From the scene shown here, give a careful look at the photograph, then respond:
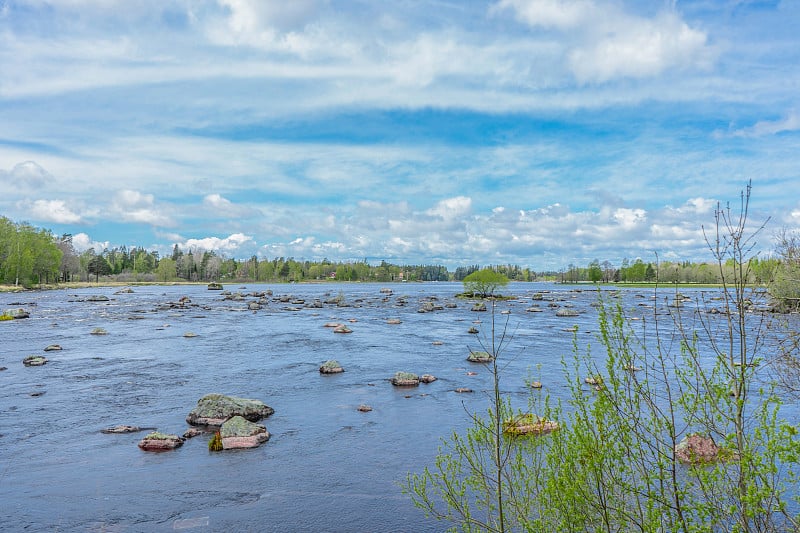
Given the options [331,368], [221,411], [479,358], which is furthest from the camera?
[479,358]

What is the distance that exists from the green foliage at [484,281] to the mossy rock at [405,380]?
55.7 m

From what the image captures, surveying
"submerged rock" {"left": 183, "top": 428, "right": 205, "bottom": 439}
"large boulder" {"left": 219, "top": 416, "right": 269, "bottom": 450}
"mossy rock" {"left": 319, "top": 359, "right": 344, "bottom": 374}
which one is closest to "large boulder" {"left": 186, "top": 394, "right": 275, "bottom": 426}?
"submerged rock" {"left": 183, "top": 428, "right": 205, "bottom": 439}

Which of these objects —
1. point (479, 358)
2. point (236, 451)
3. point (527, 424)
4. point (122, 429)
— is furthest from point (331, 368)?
point (527, 424)

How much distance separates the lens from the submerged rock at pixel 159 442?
48.4 ft

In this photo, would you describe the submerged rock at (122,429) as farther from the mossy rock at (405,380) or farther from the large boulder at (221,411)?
the mossy rock at (405,380)

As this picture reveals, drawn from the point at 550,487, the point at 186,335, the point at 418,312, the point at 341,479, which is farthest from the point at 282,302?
the point at 550,487

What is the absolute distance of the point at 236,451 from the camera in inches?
583

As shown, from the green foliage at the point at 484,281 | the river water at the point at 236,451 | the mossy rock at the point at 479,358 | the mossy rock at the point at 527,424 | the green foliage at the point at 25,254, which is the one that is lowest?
the river water at the point at 236,451

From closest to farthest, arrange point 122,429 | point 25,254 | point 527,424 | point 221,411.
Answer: point 527,424 < point 122,429 < point 221,411 < point 25,254

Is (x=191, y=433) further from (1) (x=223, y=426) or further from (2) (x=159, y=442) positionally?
(2) (x=159, y=442)

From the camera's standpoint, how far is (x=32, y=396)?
20203mm

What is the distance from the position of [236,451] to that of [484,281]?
6779cm

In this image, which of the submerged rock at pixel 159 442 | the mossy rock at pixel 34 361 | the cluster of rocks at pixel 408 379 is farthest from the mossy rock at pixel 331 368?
the mossy rock at pixel 34 361

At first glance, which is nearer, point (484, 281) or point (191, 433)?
point (191, 433)
